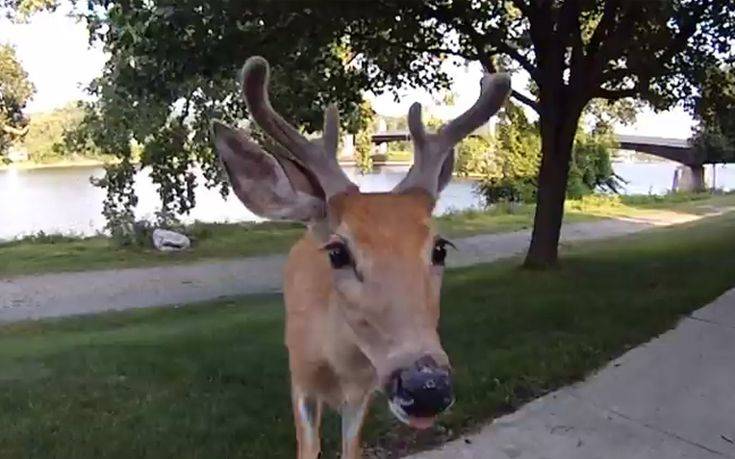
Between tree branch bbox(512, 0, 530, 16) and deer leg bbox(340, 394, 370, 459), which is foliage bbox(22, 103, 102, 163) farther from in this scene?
deer leg bbox(340, 394, 370, 459)

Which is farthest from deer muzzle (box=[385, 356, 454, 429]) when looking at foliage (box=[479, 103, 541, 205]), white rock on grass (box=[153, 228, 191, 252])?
foliage (box=[479, 103, 541, 205])

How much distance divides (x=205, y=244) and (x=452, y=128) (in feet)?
42.1

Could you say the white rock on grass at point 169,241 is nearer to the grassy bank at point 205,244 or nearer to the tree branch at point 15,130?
the grassy bank at point 205,244

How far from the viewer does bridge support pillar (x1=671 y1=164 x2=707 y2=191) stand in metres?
33.9

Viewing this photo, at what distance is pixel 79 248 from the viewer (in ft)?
49.7

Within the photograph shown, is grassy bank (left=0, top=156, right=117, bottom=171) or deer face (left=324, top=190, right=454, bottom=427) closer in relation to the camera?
deer face (left=324, top=190, right=454, bottom=427)

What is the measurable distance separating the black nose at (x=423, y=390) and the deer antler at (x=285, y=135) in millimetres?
799

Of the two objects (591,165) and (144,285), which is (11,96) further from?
(591,165)

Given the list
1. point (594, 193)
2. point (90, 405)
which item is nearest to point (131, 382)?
point (90, 405)

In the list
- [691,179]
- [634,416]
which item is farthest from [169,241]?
[691,179]

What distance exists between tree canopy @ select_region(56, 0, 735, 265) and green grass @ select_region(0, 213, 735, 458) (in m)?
2.11

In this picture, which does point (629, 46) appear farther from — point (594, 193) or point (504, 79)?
point (594, 193)

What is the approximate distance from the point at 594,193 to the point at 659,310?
64.3 feet

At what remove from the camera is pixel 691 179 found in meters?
34.5
